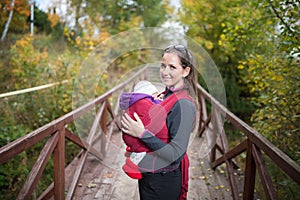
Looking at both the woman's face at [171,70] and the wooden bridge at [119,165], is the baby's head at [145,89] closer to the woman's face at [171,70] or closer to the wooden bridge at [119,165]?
the woman's face at [171,70]

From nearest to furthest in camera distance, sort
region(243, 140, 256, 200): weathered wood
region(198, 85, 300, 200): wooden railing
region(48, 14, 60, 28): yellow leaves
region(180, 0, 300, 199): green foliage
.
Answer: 1. region(198, 85, 300, 200): wooden railing
2. region(243, 140, 256, 200): weathered wood
3. region(180, 0, 300, 199): green foliage
4. region(48, 14, 60, 28): yellow leaves

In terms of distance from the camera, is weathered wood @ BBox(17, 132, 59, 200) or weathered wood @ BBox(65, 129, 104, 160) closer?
weathered wood @ BBox(17, 132, 59, 200)

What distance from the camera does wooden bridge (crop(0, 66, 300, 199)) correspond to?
1883 millimetres

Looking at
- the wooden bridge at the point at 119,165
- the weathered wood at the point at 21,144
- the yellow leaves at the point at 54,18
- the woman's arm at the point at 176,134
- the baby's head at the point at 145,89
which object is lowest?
the wooden bridge at the point at 119,165

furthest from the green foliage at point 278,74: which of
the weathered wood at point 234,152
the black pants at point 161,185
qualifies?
the black pants at point 161,185

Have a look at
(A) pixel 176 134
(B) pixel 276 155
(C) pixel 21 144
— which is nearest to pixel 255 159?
(B) pixel 276 155

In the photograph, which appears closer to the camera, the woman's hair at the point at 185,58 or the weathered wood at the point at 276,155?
the woman's hair at the point at 185,58

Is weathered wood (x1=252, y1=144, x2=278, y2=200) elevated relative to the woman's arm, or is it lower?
lower

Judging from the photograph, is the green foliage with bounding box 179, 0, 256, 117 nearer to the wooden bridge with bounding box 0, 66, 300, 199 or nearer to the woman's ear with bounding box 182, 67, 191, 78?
the wooden bridge with bounding box 0, 66, 300, 199

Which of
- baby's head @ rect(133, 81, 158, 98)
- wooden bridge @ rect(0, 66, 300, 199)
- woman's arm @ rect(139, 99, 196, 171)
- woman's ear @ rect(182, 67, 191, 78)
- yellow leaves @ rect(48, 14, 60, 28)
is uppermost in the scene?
yellow leaves @ rect(48, 14, 60, 28)

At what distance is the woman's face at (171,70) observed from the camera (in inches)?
52.4

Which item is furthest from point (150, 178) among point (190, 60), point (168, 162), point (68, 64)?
point (68, 64)

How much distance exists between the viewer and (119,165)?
369 centimetres

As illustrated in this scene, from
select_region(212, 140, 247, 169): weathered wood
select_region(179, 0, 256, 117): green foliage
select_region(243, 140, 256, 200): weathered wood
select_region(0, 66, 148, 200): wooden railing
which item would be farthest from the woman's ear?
select_region(179, 0, 256, 117): green foliage
